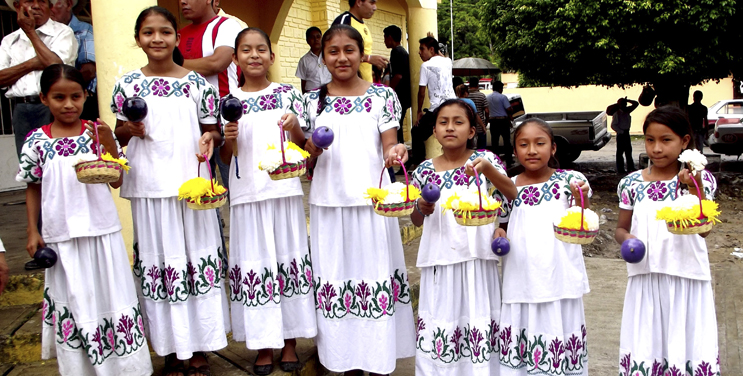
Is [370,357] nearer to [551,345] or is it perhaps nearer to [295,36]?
[551,345]

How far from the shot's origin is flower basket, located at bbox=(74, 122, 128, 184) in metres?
2.84

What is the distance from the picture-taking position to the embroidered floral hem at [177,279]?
10.6ft

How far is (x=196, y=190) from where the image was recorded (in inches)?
118

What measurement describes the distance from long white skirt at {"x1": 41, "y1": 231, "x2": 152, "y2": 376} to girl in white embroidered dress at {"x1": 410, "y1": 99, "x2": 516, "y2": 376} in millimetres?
1561

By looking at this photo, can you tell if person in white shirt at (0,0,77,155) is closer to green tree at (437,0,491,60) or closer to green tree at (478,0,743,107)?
green tree at (478,0,743,107)

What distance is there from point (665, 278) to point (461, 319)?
107 centimetres

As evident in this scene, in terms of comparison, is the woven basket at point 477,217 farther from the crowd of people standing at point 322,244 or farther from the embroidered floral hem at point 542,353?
the embroidered floral hem at point 542,353

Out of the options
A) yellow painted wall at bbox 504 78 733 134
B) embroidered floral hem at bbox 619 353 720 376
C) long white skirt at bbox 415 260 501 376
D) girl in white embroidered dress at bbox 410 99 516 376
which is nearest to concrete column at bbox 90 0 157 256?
girl in white embroidered dress at bbox 410 99 516 376

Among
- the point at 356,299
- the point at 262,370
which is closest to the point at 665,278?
Answer: the point at 356,299

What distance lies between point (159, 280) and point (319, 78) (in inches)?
215

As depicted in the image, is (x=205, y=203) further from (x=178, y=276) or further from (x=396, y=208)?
(x=396, y=208)

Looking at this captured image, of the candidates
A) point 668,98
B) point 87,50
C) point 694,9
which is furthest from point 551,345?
point 668,98

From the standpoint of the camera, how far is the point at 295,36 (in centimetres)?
1295

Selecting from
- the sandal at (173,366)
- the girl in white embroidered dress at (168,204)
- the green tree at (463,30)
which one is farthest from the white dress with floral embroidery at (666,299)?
the green tree at (463,30)
